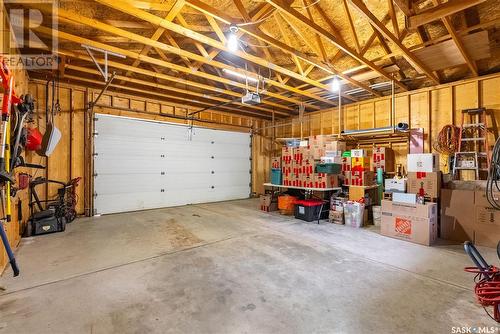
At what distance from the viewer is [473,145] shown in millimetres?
4941

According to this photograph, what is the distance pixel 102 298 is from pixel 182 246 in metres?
1.50

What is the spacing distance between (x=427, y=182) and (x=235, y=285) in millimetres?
3940

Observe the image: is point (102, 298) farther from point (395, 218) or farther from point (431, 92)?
point (431, 92)

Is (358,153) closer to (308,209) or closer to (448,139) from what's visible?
(448,139)

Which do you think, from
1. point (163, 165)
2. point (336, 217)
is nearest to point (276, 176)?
point (336, 217)

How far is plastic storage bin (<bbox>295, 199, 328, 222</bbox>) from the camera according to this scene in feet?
17.8

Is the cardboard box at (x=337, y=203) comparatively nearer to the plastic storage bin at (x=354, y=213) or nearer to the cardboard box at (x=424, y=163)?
the plastic storage bin at (x=354, y=213)

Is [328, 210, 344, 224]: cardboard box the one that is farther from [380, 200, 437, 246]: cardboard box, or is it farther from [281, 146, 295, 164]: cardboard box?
[281, 146, 295, 164]: cardboard box

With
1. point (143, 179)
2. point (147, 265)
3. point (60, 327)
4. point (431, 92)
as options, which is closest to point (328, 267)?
point (147, 265)

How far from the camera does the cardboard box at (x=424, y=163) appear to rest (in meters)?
4.27

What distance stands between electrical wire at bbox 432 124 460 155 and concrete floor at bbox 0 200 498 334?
7.38ft

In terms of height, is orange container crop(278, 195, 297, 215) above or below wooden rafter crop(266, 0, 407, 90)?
below

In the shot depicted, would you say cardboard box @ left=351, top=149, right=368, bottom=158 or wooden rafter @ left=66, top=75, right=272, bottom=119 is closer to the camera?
wooden rafter @ left=66, top=75, right=272, bottom=119

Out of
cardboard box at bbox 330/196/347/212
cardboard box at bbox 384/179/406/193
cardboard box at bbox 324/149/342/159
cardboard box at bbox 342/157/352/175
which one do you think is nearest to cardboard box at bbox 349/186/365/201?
cardboard box at bbox 330/196/347/212
